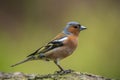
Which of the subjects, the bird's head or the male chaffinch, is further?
the bird's head

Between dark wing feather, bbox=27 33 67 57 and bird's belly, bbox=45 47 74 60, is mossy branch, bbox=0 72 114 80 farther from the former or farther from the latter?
dark wing feather, bbox=27 33 67 57

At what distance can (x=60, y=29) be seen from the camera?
18.1 metres

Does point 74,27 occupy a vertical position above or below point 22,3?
below

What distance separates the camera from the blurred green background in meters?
15.8

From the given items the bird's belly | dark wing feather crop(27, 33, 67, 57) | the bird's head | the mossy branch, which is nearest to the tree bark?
the mossy branch

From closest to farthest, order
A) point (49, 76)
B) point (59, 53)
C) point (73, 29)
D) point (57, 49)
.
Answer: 1. point (49, 76)
2. point (59, 53)
3. point (57, 49)
4. point (73, 29)

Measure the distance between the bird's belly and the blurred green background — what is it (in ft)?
14.5

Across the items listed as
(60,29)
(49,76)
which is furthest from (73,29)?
(60,29)

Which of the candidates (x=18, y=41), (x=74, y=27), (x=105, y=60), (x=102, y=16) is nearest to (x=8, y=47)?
(x=18, y=41)

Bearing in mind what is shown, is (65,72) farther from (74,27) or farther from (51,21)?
(51,21)

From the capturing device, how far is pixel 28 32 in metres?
18.3

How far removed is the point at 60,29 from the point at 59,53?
26.1 ft

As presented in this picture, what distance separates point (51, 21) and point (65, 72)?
10.1 metres

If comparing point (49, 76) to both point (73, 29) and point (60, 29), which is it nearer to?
point (73, 29)
